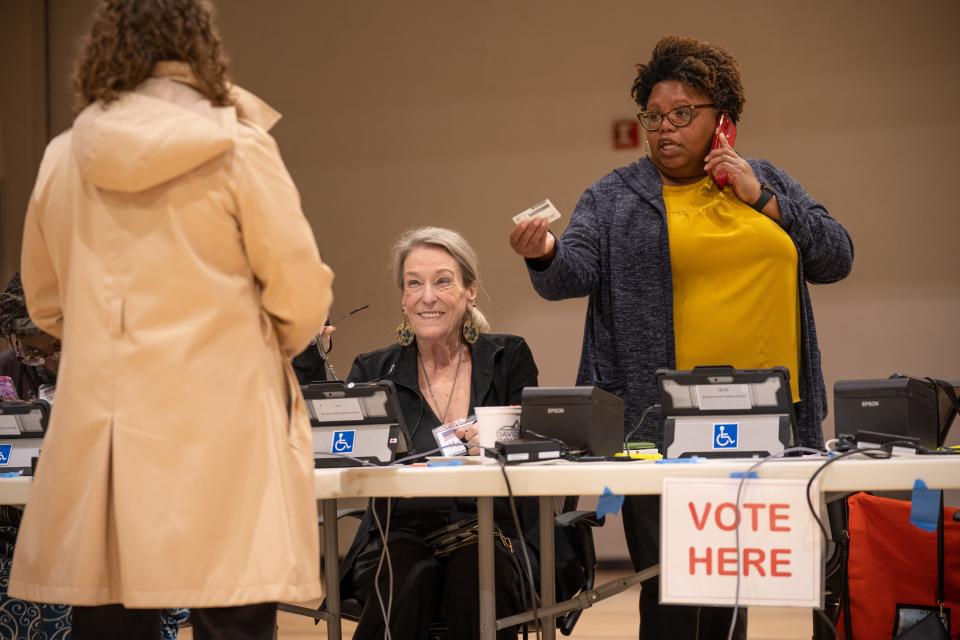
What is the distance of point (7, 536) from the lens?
281 cm

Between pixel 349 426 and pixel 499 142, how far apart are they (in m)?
3.30

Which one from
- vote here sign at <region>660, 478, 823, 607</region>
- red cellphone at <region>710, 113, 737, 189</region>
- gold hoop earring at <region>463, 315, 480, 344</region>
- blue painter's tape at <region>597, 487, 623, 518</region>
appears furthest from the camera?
gold hoop earring at <region>463, 315, 480, 344</region>

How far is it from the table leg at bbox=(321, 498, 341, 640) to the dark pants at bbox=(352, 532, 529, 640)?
0.06m

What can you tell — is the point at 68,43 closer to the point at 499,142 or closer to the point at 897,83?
the point at 499,142

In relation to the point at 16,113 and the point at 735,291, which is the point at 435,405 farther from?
the point at 16,113

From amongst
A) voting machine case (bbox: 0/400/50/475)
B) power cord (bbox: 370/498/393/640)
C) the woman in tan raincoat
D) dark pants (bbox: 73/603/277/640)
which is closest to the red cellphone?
power cord (bbox: 370/498/393/640)

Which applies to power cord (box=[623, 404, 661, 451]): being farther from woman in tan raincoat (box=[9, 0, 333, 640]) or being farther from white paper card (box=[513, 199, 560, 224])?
woman in tan raincoat (box=[9, 0, 333, 640])

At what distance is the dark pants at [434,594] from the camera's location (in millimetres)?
2447

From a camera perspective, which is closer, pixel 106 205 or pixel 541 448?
pixel 106 205

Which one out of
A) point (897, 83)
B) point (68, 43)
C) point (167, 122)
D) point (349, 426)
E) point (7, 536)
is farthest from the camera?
point (68, 43)

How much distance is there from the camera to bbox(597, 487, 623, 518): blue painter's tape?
6.34 ft

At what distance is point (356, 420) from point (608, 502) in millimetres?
616

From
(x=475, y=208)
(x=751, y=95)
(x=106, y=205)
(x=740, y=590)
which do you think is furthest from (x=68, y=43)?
(x=740, y=590)

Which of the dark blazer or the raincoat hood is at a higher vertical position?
the raincoat hood
